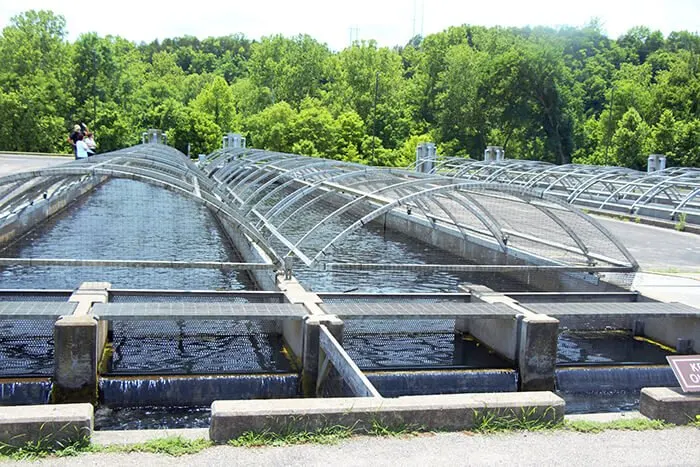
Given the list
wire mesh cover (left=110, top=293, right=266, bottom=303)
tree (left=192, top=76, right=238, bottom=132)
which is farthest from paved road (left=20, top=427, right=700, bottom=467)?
tree (left=192, top=76, right=238, bottom=132)

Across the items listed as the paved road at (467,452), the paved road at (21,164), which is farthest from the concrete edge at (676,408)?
the paved road at (21,164)

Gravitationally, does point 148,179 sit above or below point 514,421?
above

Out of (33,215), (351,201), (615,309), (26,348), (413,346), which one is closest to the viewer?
(26,348)

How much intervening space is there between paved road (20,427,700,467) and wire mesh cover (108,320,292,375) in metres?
3.71

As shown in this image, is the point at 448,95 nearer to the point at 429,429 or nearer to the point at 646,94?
the point at 646,94

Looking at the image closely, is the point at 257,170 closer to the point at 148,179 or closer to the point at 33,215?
the point at 33,215

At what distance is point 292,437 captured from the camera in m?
4.89

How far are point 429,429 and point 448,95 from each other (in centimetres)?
5626

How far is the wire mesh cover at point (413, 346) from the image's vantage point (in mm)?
→ 9164

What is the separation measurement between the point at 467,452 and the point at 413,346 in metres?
4.93

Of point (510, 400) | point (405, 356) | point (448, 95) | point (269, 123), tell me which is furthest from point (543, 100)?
point (510, 400)

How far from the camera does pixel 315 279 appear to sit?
1401 cm

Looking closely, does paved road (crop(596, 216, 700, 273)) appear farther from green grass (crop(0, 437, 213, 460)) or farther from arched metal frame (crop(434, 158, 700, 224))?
green grass (crop(0, 437, 213, 460))

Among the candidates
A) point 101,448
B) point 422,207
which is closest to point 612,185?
point 422,207
